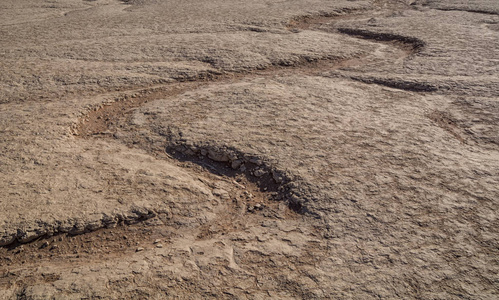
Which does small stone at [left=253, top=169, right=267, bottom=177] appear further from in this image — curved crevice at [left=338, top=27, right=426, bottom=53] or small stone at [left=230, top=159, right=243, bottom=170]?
Answer: curved crevice at [left=338, top=27, right=426, bottom=53]

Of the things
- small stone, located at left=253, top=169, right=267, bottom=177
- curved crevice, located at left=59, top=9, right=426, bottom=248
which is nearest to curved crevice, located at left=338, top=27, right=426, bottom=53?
curved crevice, located at left=59, top=9, right=426, bottom=248

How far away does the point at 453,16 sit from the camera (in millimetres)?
2750

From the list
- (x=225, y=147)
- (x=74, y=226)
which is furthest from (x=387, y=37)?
(x=74, y=226)

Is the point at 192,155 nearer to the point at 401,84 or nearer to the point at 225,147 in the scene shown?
the point at 225,147

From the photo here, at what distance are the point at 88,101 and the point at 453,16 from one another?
241 centimetres

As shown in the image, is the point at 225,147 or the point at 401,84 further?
the point at 401,84

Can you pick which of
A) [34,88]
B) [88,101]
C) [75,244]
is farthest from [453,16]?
[75,244]

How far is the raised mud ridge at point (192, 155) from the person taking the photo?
3.41ft

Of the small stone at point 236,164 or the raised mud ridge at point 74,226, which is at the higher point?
the small stone at point 236,164

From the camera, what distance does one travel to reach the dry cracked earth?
2.98ft

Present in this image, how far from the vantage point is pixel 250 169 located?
4.11 ft

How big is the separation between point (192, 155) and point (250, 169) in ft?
0.68

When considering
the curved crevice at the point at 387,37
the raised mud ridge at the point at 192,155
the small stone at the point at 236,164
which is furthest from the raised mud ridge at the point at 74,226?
the curved crevice at the point at 387,37

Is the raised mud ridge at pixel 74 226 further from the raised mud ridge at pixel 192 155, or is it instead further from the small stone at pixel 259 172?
the small stone at pixel 259 172
